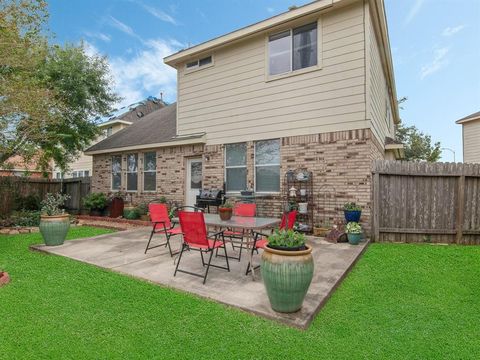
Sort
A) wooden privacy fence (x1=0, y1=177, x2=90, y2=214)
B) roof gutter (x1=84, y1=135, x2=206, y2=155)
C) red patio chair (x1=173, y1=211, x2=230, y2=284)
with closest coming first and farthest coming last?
red patio chair (x1=173, y1=211, x2=230, y2=284)
roof gutter (x1=84, y1=135, x2=206, y2=155)
wooden privacy fence (x1=0, y1=177, x2=90, y2=214)

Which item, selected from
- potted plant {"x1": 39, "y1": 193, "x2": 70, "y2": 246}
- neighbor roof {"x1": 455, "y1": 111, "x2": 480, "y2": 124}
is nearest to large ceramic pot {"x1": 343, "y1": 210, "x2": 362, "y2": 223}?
potted plant {"x1": 39, "y1": 193, "x2": 70, "y2": 246}

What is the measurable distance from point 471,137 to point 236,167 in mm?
17232

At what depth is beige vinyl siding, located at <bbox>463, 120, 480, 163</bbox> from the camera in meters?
17.3

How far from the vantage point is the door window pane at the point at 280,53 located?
816cm

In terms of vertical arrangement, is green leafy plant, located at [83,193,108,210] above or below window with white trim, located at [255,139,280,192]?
below

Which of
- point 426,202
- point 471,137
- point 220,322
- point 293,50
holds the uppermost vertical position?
point 293,50

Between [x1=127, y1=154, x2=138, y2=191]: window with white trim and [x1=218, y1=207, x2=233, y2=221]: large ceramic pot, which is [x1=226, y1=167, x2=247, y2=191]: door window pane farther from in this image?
[x1=127, y1=154, x2=138, y2=191]: window with white trim

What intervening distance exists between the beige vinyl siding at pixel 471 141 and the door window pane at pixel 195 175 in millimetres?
17270

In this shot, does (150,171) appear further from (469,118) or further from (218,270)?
(469,118)

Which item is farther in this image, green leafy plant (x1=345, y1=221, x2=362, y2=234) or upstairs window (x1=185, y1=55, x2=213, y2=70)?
upstairs window (x1=185, y1=55, x2=213, y2=70)

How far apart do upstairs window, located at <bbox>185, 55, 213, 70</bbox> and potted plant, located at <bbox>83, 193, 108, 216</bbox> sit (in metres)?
6.31

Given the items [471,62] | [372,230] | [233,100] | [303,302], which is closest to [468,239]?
[372,230]

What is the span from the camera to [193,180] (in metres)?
10.1

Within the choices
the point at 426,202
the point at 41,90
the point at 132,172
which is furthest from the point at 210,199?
the point at 41,90
